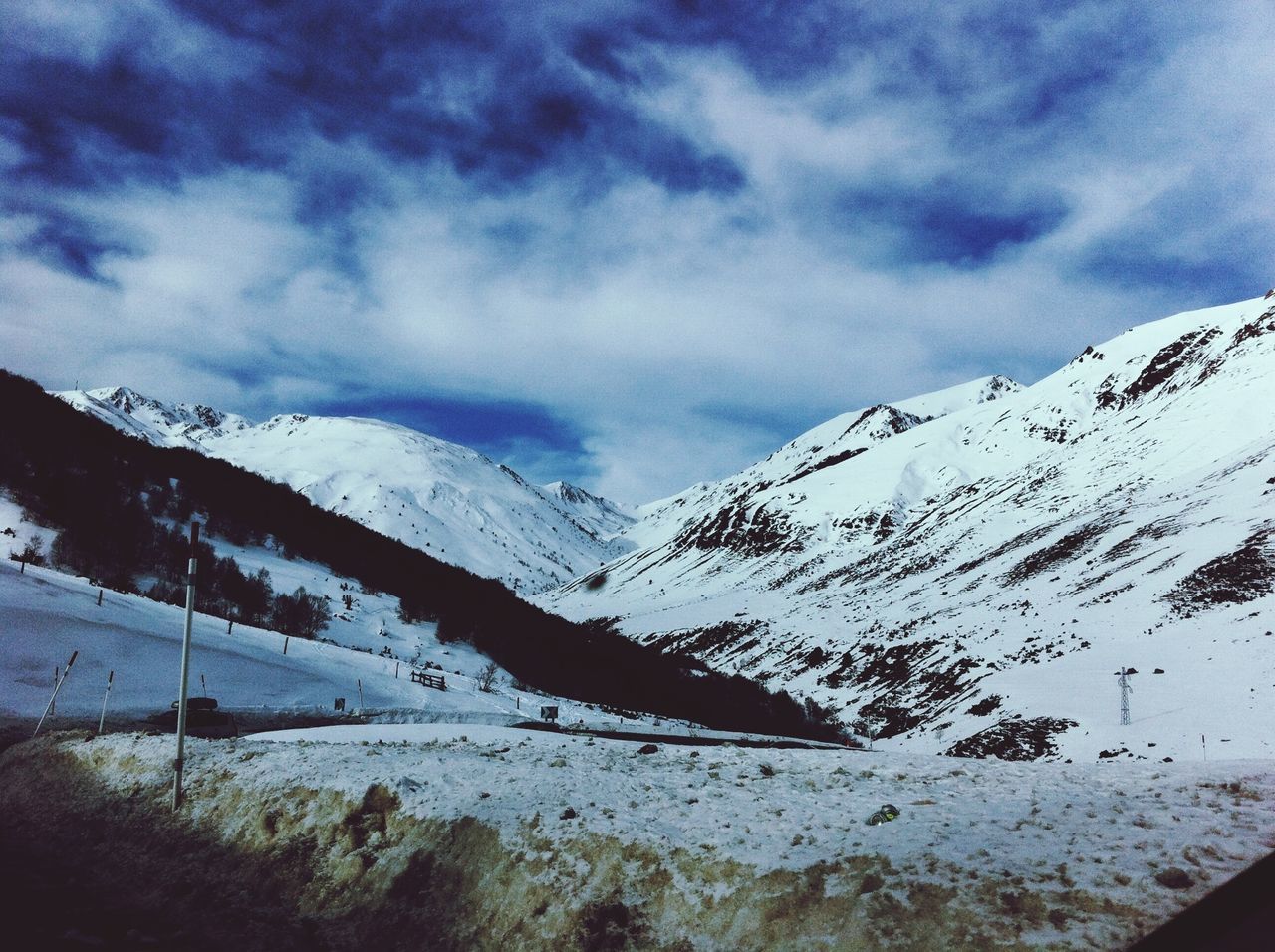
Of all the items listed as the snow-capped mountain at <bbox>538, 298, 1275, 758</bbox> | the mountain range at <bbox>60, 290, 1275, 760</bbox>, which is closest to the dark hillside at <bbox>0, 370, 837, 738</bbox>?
the mountain range at <bbox>60, 290, 1275, 760</bbox>

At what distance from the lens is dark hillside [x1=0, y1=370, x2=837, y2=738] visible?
65.0m

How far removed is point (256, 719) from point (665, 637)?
11048 cm

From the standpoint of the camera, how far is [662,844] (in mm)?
9094

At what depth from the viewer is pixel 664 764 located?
14.3 meters

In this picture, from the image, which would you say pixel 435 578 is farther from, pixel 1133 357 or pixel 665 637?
pixel 1133 357

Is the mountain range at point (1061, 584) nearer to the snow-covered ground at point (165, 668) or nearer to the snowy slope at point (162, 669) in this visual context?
the snowy slope at point (162, 669)

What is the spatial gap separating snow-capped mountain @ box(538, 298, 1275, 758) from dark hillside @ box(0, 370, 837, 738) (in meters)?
14.6

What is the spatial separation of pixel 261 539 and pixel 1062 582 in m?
88.1

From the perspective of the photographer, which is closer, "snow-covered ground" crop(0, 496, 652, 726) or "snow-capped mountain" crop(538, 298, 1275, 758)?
"snow-covered ground" crop(0, 496, 652, 726)

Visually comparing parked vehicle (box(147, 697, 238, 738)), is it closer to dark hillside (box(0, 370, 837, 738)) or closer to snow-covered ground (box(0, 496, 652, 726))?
snow-covered ground (box(0, 496, 652, 726))

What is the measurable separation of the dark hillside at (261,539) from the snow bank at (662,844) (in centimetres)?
5101

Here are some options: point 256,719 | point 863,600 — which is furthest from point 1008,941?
point 863,600

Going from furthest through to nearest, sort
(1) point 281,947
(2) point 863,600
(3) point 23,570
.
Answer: (2) point 863,600 < (3) point 23,570 < (1) point 281,947

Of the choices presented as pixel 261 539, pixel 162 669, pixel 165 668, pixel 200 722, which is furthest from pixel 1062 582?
pixel 261 539
